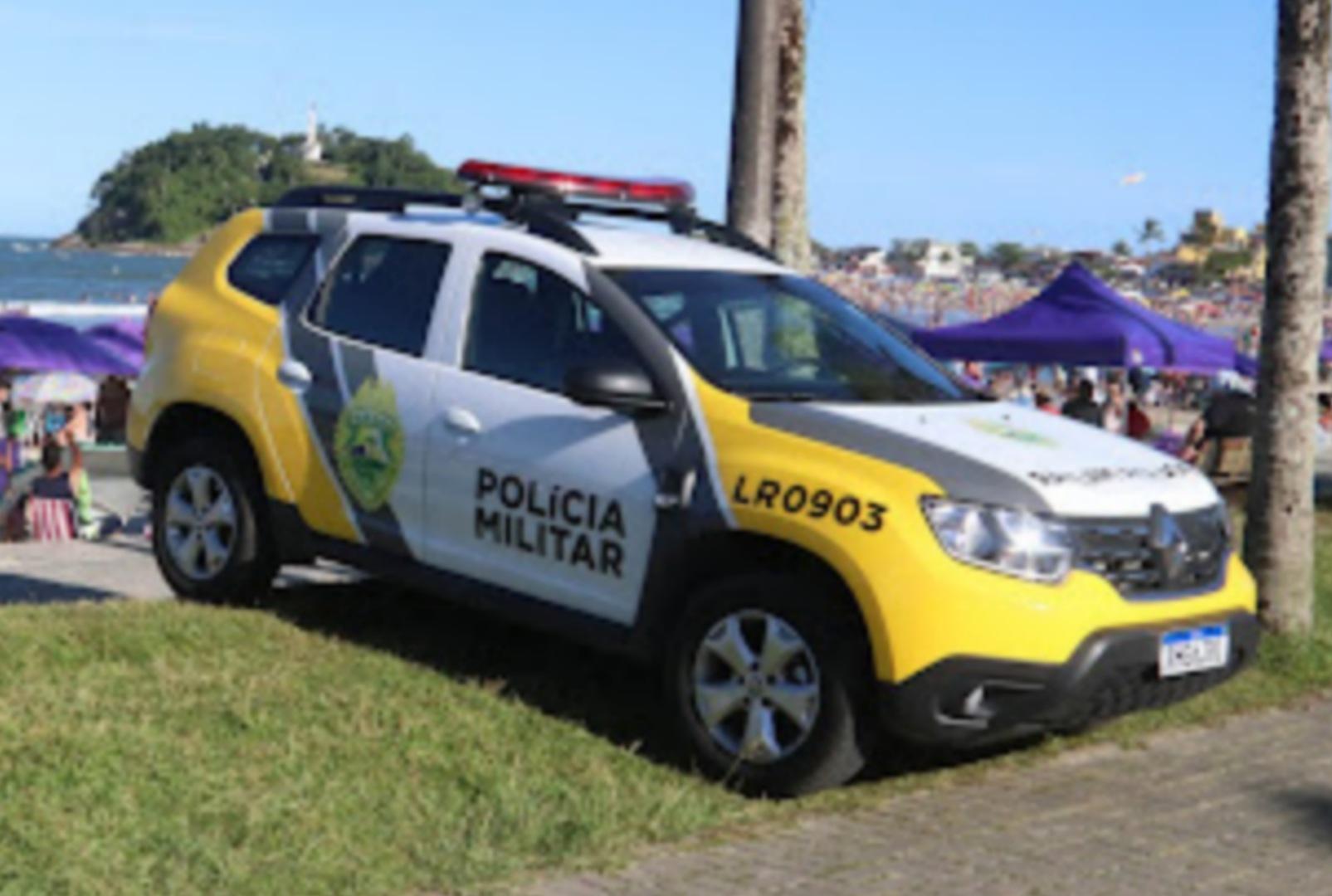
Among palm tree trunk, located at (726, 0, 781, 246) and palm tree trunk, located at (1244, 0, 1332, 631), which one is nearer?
palm tree trunk, located at (1244, 0, 1332, 631)

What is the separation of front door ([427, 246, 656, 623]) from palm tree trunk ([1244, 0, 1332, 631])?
3.53 m

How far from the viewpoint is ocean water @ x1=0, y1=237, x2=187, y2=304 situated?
3361 inches

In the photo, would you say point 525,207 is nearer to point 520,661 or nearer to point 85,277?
point 520,661

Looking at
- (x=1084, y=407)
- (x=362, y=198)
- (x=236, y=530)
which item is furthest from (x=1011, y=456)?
(x=1084, y=407)

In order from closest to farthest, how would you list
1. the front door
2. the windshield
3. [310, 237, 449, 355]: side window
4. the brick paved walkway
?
the brick paved walkway, the front door, the windshield, [310, 237, 449, 355]: side window

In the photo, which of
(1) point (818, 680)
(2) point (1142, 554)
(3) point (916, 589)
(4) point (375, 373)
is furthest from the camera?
(4) point (375, 373)

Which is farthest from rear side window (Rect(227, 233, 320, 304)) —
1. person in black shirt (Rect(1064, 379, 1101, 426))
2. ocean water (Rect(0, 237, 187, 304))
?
ocean water (Rect(0, 237, 187, 304))

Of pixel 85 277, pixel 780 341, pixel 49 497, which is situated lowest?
pixel 85 277

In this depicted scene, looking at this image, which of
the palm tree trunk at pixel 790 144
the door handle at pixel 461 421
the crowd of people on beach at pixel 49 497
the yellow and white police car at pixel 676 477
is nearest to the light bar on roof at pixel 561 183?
the yellow and white police car at pixel 676 477

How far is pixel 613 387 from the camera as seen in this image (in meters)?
5.58

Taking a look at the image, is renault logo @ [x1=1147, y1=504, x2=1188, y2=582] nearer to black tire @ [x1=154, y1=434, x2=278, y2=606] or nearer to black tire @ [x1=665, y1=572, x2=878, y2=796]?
black tire @ [x1=665, y1=572, x2=878, y2=796]

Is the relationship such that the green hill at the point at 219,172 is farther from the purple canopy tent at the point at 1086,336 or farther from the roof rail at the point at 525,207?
the roof rail at the point at 525,207

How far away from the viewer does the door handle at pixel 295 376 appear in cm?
668

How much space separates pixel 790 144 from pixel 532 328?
4.66m
